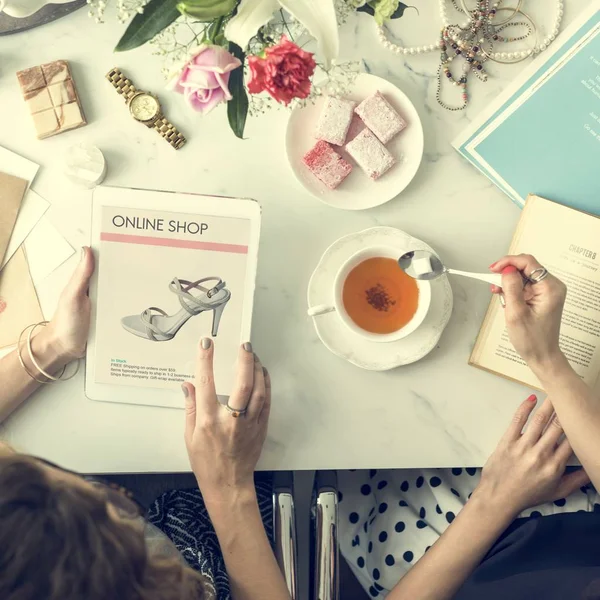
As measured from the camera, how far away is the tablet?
83 centimetres

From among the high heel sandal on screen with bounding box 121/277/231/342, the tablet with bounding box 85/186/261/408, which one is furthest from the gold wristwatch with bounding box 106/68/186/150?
the high heel sandal on screen with bounding box 121/277/231/342

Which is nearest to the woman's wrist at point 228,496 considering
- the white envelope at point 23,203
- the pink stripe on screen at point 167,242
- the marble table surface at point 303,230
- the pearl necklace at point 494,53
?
the marble table surface at point 303,230

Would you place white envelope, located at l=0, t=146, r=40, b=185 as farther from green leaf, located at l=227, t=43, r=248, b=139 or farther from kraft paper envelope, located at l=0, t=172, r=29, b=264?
green leaf, located at l=227, t=43, r=248, b=139

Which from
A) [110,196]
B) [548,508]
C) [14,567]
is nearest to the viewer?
[14,567]

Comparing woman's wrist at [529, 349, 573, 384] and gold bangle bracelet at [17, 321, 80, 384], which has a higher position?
woman's wrist at [529, 349, 573, 384]

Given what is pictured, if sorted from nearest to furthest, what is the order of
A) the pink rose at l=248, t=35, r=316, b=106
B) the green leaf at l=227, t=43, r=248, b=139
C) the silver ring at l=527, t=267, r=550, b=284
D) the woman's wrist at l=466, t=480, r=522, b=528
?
1. the pink rose at l=248, t=35, r=316, b=106
2. the green leaf at l=227, t=43, r=248, b=139
3. the silver ring at l=527, t=267, r=550, b=284
4. the woman's wrist at l=466, t=480, r=522, b=528

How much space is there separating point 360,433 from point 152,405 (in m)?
0.29

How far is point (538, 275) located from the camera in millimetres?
801

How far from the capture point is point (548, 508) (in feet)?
3.17

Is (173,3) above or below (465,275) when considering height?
above

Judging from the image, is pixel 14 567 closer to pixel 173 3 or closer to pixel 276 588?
pixel 276 588

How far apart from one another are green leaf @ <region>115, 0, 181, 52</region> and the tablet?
231 mm

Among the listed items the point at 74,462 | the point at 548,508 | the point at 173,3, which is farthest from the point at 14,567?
the point at 548,508

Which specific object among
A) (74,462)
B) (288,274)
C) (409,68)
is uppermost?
(409,68)
